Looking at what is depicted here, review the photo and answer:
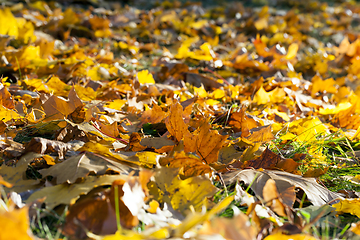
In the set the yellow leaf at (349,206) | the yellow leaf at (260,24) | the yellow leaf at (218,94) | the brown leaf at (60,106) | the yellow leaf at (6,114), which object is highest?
the brown leaf at (60,106)

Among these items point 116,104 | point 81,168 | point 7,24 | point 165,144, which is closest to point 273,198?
point 165,144

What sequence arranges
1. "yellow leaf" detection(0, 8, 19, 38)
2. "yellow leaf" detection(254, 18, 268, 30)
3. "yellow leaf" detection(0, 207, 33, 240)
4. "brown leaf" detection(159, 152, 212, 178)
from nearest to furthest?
"yellow leaf" detection(0, 207, 33, 240) < "brown leaf" detection(159, 152, 212, 178) < "yellow leaf" detection(0, 8, 19, 38) < "yellow leaf" detection(254, 18, 268, 30)

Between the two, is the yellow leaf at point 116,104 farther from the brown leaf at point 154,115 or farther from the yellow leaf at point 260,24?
the yellow leaf at point 260,24

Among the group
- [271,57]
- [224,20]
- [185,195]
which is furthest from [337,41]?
[185,195]

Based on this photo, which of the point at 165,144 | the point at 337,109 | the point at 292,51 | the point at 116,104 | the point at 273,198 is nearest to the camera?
the point at 273,198

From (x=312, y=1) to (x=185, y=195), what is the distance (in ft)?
17.1

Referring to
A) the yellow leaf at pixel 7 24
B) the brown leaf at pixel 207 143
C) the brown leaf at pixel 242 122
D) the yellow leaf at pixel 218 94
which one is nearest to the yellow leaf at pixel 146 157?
the brown leaf at pixel 207 143

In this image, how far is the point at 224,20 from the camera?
3488 millimetres

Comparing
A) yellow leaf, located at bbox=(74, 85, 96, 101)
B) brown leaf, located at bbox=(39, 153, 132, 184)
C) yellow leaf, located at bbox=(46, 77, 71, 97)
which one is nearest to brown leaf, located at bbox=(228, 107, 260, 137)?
brown leaf, located at bbox=(39, 153, 132, 184)

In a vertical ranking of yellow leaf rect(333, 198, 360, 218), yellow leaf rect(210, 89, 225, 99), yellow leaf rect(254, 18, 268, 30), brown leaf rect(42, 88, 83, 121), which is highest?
brown leaf rect(42, 88, 83, 121)

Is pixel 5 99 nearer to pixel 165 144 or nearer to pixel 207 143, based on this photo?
pixel 165 144

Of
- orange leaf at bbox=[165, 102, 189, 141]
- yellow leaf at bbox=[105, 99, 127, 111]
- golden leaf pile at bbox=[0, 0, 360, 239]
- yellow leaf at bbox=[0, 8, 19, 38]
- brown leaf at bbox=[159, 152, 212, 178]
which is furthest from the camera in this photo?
yellow leaf at bbox=[0, 8, 19, 38]

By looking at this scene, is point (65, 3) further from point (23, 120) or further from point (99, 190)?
Result: point (99, 190)

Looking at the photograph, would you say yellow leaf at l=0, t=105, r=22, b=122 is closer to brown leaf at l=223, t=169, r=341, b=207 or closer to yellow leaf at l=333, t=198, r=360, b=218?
brown leaf at l=223, t=169, r=341, b=207
